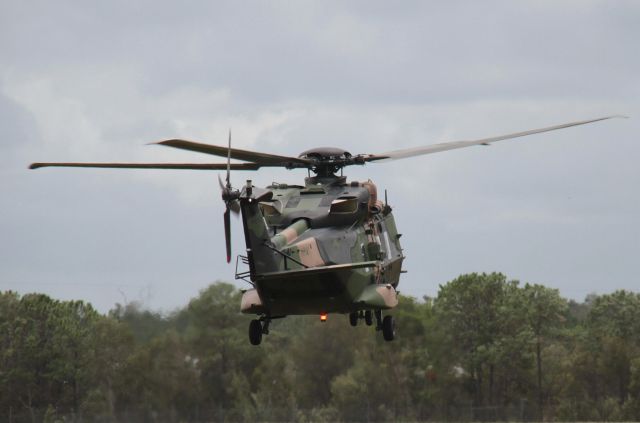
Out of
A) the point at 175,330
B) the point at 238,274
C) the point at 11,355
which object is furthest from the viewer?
the point at 11,355

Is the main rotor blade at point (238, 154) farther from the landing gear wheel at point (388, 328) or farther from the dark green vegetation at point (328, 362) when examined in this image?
the dark green vegetation at point (328, 362)

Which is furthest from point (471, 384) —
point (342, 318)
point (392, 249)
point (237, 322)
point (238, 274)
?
point (238, 274)

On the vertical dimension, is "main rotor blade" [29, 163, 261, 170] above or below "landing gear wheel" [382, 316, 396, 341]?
above

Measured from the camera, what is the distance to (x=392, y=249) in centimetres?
4166

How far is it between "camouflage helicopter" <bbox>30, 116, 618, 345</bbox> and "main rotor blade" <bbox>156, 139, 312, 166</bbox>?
0.10 ft

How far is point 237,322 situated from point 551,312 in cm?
2672

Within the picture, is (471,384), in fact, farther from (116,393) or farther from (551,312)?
(116,393)

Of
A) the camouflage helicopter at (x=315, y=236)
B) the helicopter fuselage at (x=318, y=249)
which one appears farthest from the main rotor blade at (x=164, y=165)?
the helicopter fuselage at (x=318, y=249)

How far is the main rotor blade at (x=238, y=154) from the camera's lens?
120ft

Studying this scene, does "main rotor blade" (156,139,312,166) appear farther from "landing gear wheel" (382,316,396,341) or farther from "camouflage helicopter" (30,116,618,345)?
"landing gear wheel" (382,316,396,341)

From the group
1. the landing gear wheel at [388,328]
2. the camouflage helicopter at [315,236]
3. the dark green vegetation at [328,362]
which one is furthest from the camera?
the dark green vegetation at [328,362]

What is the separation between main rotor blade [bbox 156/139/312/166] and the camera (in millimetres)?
36656

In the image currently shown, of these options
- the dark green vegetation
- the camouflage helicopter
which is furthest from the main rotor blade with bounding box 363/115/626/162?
the dark green vegetation

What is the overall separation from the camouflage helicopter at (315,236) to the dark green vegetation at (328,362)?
39583 mm
